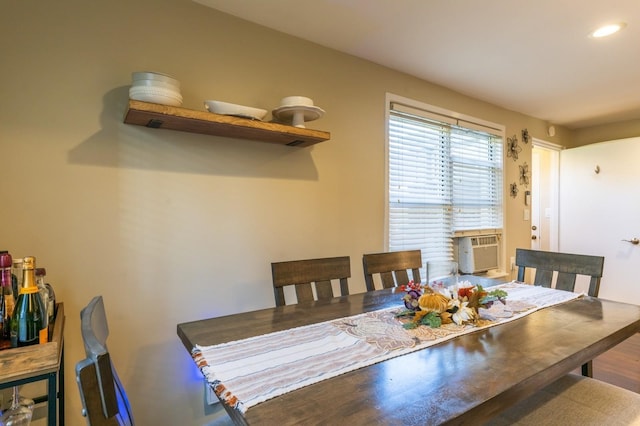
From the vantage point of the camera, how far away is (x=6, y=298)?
108 cm

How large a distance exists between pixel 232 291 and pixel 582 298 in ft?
6.07

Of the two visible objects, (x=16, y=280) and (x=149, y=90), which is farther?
(x=149, y=90)

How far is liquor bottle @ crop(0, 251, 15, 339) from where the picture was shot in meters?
1.03

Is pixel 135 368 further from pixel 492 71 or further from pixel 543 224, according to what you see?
pixel 543 224

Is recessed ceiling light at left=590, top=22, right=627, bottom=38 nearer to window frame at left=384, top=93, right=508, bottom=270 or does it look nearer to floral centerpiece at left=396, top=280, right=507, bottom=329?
window frame at left=384, top=93, right=508, bottom=270

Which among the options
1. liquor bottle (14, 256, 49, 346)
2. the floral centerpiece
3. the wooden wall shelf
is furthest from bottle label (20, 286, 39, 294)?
the floral centerpiece

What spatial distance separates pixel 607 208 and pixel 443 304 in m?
3.84

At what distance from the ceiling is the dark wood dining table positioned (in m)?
1.56

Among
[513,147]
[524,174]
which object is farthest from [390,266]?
[524,174]

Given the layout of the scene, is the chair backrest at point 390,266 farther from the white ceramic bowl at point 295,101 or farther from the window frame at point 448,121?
the white ceramic bowl at point 295,101

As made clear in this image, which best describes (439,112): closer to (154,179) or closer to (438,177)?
(438,177)

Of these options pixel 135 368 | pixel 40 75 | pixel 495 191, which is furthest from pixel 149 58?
pixel 495 191

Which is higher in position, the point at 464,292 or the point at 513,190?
the point at 513,190

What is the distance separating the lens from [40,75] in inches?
57.4
